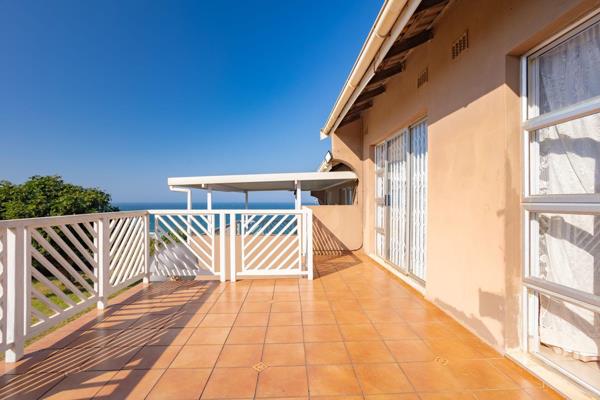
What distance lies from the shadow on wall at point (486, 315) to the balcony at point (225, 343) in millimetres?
97

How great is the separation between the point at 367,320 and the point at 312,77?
805 inches

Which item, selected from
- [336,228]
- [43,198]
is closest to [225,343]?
[336,228]

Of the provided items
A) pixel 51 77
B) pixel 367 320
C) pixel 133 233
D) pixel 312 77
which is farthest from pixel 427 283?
pixel 51 77

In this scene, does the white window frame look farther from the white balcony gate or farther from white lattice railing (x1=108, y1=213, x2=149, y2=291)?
white lattice railing (x1=108, y1=213, x2=149, y2=291)

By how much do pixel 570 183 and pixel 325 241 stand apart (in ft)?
20.4

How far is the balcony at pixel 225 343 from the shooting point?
2244 mm

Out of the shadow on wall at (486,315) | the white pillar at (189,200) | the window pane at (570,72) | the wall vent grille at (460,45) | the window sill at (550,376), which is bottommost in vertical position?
the window sill at (550,376)

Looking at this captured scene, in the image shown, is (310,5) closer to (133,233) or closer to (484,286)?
(133,233)

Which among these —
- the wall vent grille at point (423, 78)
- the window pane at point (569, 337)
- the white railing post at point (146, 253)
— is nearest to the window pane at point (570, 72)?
the window pane at point (569, 337)

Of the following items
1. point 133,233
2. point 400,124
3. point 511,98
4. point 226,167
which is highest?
point 226,167

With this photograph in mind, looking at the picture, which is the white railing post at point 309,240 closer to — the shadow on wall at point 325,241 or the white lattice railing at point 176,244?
the white lattice railing at point 176,244

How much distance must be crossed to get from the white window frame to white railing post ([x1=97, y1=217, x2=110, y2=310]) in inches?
194

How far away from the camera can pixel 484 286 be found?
2.90 m

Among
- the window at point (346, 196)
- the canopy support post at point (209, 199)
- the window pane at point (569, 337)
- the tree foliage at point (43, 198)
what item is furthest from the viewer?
the window at point (346, 196)
